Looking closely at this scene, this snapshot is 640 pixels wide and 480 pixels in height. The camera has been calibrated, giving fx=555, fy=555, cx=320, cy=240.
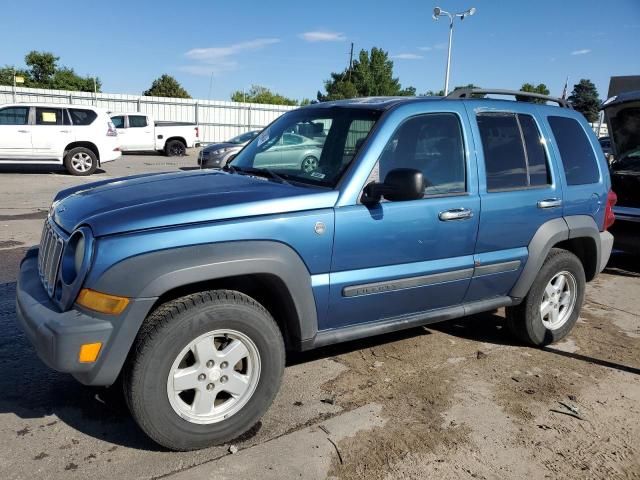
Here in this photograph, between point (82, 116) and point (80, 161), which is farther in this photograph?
point (80, 161)

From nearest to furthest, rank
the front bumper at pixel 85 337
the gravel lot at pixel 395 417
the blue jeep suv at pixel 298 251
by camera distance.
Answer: the front bumper at pixel 85 337
the blue jeep suv at pixel 298 251
the gravel lot at pixel 395 417

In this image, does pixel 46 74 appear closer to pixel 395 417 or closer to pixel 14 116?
pixel 14 116

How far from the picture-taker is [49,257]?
302cm

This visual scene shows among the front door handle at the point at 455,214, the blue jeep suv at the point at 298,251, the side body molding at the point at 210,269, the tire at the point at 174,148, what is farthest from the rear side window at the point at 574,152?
the tire at the point at 174,148

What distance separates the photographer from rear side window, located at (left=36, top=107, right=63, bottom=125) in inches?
546

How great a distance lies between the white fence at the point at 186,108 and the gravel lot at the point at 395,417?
23.9m

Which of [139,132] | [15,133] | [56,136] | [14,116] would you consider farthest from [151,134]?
[15,133]

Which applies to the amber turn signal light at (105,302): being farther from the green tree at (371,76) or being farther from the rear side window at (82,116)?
the green tree at (371,76)

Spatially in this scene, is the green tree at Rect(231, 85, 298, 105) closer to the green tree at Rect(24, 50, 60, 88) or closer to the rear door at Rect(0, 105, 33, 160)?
the green tree at Rect(24, 50, 60, 88)

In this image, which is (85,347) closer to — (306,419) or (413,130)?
(306,419)

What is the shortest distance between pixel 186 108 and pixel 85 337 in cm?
2810

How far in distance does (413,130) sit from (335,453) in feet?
6.52

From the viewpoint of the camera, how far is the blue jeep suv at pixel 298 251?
2606mm

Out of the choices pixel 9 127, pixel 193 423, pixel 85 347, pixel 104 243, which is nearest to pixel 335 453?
pixel 193 423
